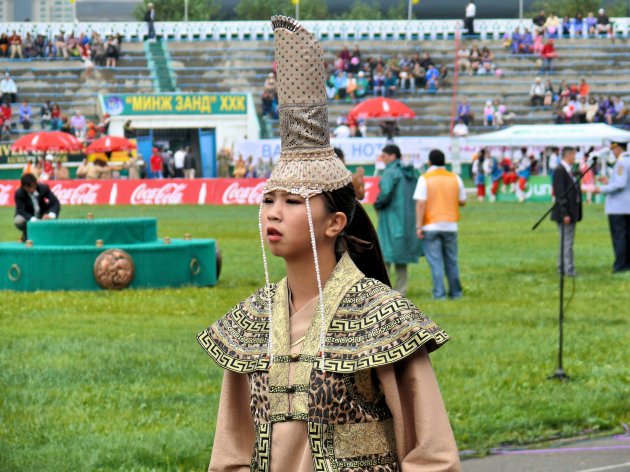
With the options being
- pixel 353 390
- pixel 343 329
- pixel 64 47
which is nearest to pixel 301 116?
pixel 343 329

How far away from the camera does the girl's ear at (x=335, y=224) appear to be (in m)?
3.88

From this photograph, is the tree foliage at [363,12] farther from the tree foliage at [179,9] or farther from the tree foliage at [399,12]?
the tree foliage at [179,9]

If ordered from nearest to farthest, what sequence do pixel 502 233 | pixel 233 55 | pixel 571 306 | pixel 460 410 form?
pixel 460 410, pixel 571 306, pixel 502 233, pixel 233 55

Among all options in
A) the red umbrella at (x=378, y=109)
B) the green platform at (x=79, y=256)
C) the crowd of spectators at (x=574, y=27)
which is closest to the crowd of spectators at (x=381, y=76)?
the crowd of spectators at (x=574, y=27)

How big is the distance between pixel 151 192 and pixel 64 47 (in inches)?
791

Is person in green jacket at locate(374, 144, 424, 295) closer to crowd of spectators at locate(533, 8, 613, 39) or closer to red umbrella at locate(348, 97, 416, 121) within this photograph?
red umbrella at locate(348, 97, 416, 121)

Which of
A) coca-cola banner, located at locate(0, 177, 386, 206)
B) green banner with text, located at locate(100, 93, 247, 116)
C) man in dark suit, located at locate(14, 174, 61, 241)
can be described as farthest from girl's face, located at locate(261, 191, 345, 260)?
green banner with text, located at locate(100, 93, 247, 116)

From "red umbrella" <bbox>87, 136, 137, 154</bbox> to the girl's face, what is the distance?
43957mm

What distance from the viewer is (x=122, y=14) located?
371ft

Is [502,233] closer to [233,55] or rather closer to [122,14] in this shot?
[233,55]

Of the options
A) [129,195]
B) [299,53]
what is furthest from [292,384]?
[129,195]

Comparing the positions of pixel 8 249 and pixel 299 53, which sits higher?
pixel 299 53

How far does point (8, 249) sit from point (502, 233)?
43.2 feet

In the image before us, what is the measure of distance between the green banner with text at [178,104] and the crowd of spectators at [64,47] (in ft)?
18.2
